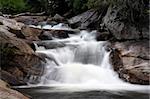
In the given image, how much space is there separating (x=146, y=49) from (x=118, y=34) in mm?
2387

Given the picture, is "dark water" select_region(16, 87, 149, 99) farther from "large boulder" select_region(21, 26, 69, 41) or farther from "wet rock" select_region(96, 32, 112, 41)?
"wet rock" select_region(96, 32, 112, 41)

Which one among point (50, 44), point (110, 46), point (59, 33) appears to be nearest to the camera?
point (110, 46)

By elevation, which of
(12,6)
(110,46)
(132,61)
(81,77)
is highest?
(12,6)

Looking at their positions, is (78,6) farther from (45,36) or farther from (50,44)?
(50,44)

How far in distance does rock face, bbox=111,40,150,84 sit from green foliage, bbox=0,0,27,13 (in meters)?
22.2

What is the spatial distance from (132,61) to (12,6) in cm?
2586

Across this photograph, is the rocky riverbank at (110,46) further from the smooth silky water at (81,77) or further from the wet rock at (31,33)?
the smooth silky water at (81,77)

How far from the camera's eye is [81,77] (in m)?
15.3

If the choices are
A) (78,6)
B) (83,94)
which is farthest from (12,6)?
(83,94)

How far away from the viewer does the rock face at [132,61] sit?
47.6 feet

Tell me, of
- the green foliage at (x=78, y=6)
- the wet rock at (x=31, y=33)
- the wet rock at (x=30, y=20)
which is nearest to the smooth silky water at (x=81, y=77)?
the wet rock at (x=31, y=33)

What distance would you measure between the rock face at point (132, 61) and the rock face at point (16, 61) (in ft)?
11.3

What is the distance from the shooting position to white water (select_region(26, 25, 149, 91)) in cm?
1462

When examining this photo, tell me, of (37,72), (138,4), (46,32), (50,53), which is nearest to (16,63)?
(37,72)
